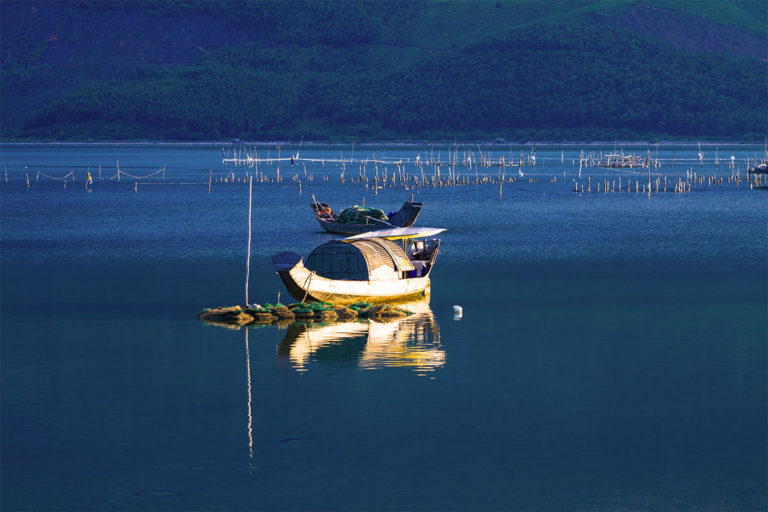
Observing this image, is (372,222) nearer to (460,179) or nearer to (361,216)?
(361,216)

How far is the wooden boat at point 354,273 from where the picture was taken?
34.2 metres

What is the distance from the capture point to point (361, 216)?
66688 mm

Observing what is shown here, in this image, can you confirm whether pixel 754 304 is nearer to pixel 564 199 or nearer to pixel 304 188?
pixel 564 199

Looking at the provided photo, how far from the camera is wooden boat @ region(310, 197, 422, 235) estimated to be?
204 feet

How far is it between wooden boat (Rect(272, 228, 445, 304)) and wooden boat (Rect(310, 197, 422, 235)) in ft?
75.1

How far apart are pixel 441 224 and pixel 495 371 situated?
47617 millimetres

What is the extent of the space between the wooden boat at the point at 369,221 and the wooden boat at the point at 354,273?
901 inches

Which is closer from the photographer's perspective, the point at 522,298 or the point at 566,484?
the point at 566,484

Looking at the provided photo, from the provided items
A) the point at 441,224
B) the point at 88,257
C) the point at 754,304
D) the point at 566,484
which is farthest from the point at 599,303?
the point at 441,224

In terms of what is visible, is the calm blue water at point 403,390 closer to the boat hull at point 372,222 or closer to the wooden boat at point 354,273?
the wooden boat at point 354,273

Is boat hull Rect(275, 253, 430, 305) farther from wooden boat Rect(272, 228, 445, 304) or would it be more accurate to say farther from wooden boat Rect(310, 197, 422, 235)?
wooden boat Rect(310, 197, 422, 235)

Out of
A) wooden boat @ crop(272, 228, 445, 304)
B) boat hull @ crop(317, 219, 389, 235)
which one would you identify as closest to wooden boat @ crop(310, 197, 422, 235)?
boat hull @ crop(317, 219, 389, 235)

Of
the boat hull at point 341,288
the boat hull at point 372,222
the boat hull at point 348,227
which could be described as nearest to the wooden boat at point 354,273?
the boat hull at point 341,288

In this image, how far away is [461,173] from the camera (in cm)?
15288
